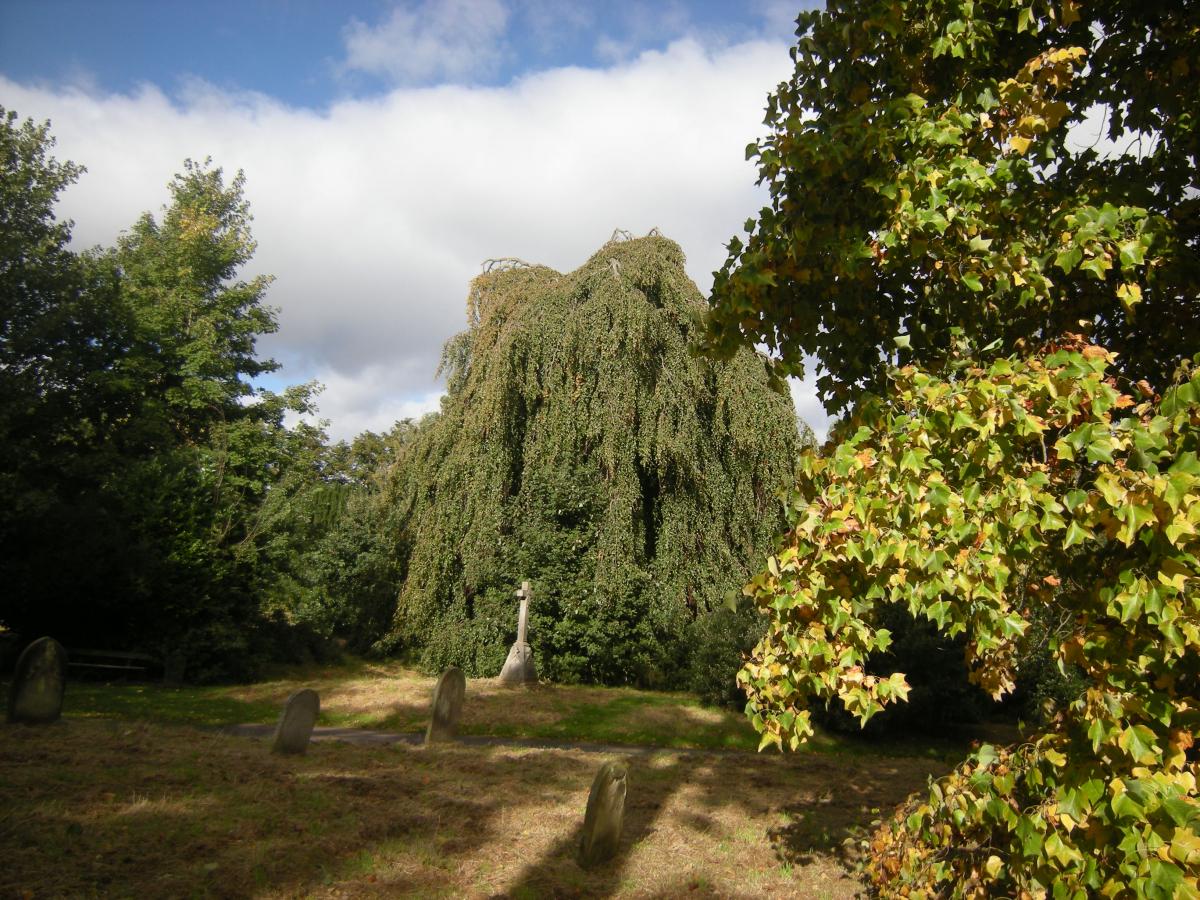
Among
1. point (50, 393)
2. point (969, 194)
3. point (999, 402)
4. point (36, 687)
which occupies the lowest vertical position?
point (36, 687)

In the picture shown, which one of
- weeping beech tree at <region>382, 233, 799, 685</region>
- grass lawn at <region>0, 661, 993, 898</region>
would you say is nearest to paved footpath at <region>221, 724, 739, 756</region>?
grass lawn at <region>0, 661, 993, 898</region>

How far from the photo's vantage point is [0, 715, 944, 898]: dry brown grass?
15.3 ft

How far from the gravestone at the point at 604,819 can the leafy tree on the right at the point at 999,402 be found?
2.02 m

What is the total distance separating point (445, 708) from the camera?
30.7 ft

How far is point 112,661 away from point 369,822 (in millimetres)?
12769

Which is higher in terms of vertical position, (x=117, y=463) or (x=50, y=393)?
(x=50, y=393)

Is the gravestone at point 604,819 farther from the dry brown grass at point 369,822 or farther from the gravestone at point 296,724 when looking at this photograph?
the gravestone at point 296,724

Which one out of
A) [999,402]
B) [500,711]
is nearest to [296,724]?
[500,711]

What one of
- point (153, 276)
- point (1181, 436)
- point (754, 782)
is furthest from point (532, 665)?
point (153, 276)

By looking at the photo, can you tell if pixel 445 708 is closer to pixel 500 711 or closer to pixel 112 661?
pixel 500 711

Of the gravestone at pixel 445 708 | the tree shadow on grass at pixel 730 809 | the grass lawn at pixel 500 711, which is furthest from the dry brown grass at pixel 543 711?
the tree shadow on grass at pixel 730 809

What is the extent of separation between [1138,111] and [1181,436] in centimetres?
297

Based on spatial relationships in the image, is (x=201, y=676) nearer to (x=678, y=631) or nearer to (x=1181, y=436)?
(x=678, y=631)

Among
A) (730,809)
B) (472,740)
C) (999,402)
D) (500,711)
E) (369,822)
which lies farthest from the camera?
(500,711)
